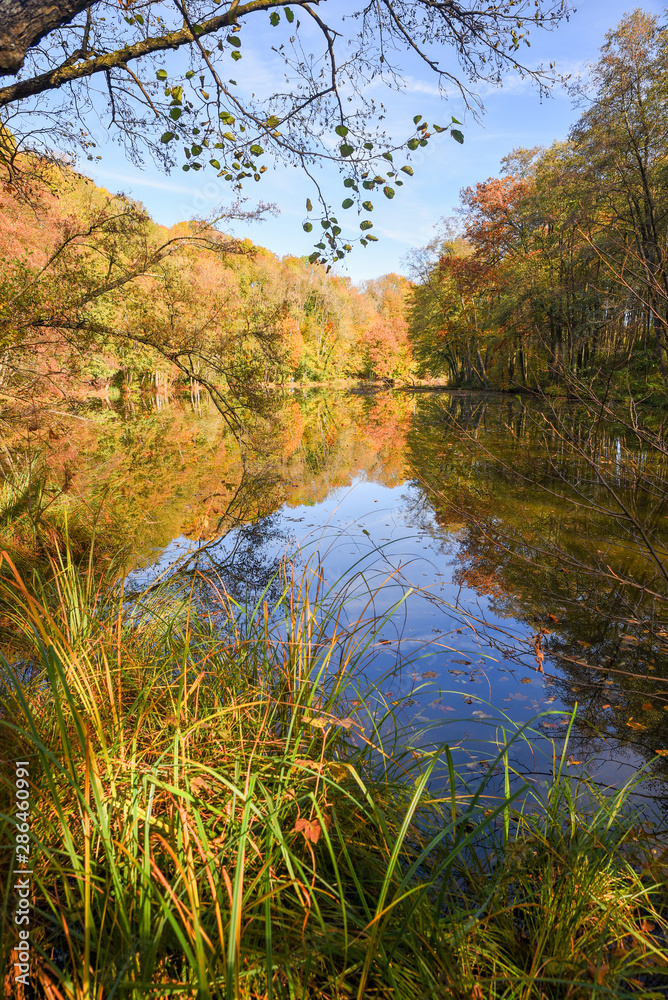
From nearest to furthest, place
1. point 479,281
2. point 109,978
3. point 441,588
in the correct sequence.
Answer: point 109,978 → point 441,588 → point 479,281

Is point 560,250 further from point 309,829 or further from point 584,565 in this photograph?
point 309,829

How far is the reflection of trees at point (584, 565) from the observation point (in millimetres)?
2717


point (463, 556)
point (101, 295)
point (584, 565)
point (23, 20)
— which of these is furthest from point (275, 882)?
point (101, 295)

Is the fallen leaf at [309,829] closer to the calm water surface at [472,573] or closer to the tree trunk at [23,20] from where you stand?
the calm water surface at [472,573]

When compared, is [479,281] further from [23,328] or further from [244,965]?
[244,965]

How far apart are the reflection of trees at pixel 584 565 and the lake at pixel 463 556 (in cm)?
2

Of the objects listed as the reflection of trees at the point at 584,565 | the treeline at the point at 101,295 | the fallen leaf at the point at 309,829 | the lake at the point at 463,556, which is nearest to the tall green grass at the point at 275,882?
the fallen leaf at the point at 309,829

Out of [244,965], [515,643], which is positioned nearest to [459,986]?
[244,965]

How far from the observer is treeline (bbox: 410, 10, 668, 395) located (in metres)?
8.80

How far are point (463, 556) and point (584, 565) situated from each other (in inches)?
128

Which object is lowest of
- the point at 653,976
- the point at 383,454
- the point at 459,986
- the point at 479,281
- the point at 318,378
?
the point at 653,976

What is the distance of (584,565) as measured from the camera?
106 inches

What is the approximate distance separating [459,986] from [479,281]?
108 feet

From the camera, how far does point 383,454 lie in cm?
1287
